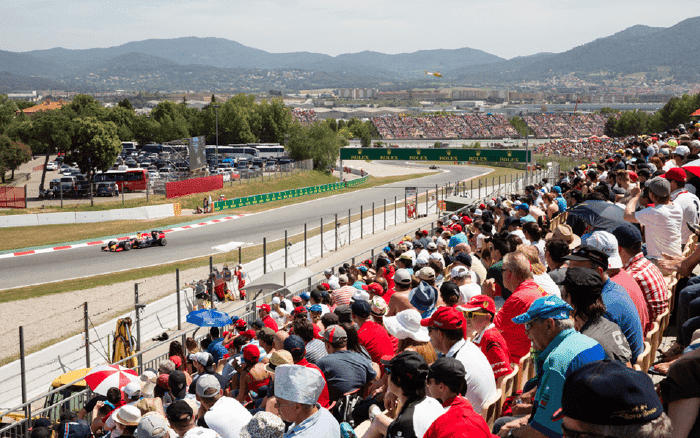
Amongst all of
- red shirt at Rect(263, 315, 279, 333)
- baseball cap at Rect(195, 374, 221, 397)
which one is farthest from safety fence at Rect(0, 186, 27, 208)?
baseball cap at Rect(195, 374, 221, 397)

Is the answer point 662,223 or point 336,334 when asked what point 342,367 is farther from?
point 662,223

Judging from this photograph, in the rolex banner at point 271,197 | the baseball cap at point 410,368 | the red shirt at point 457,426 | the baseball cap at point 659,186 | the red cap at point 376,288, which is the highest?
the baseball cap at point 659,186

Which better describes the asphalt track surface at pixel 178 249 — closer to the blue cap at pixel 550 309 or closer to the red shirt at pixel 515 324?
the red shirt at pixel 515 324

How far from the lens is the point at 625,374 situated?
2.60m

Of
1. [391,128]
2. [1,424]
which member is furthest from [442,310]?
[391,128]

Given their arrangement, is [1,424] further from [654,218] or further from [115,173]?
[115,173]

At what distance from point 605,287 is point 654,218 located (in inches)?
125

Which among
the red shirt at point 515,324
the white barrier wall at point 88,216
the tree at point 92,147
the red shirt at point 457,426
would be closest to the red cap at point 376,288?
the red shirt at point 515,324

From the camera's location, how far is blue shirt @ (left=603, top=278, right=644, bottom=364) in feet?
16.3

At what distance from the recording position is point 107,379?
29.7 feet

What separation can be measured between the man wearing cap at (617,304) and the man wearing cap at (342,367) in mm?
2190

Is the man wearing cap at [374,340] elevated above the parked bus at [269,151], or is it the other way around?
the man wearing cap at [374,340]

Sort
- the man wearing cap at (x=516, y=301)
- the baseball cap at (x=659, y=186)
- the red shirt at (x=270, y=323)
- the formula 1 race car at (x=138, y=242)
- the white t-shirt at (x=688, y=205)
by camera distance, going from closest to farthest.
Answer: the man wearing cap at (x=516, y=301)
the baseball cap at (x=659, y=186)
the white t-shirt at (x=688, y=205)
the red shirt at (x=270, y=323)
the formula 1 race car at (x=138, y=242)

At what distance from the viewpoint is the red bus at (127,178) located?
53844 millimetres
